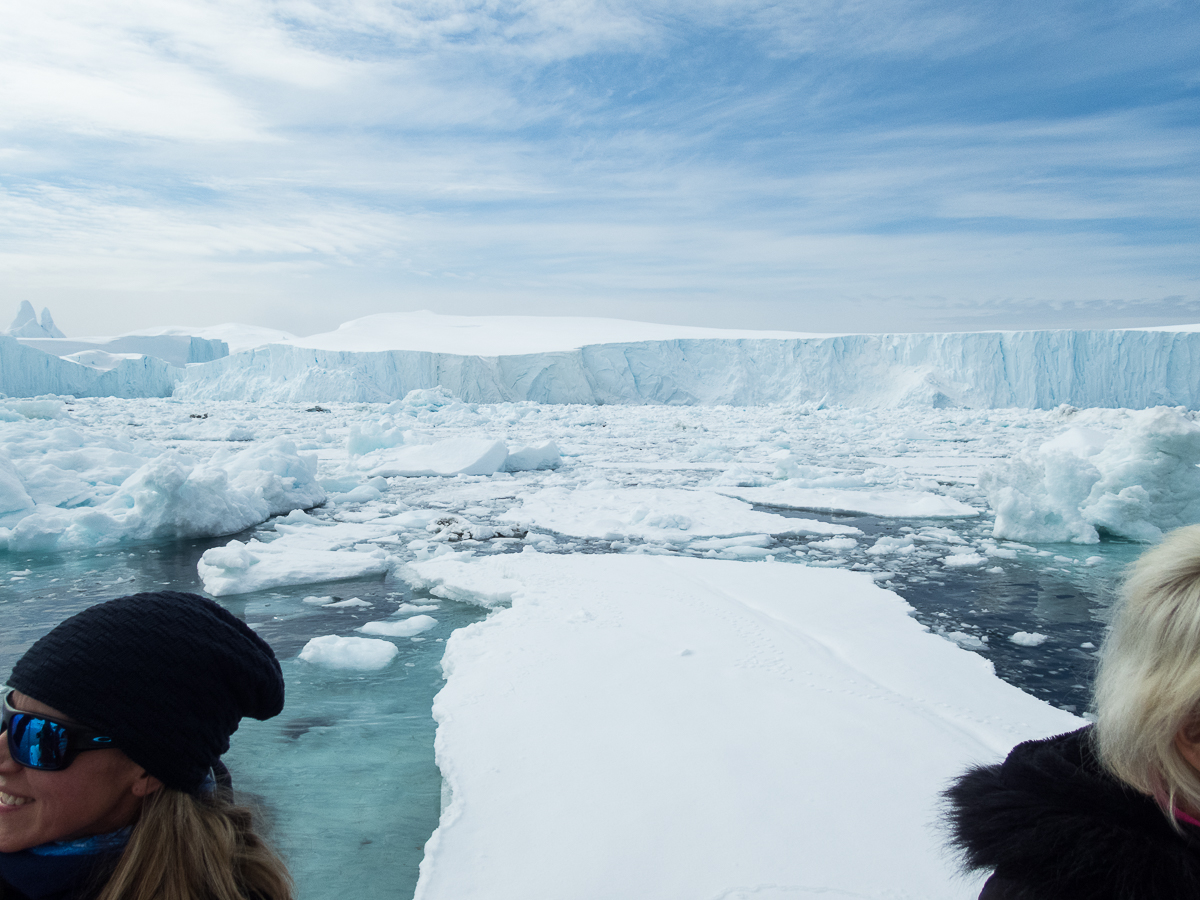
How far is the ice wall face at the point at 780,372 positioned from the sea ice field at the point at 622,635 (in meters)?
20.3

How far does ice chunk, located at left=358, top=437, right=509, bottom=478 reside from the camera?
10.4 m

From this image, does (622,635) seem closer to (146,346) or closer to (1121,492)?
(1121,492)

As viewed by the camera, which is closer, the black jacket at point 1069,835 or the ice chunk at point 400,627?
the black jacket at point 1069,835

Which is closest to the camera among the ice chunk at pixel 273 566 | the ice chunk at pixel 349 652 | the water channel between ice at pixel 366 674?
the water channel between ice at pixel 366 674

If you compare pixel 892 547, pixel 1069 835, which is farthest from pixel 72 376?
pixel 1069 835

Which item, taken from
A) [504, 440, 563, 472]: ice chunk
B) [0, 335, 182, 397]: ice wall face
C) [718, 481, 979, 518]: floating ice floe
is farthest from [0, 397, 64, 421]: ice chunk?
[718, 481, 979, 518]: floating ice floe

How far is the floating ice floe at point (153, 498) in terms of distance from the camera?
6.04 m

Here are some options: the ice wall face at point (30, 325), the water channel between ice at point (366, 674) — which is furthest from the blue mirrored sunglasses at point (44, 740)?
the ice wall face at point (30, 325)

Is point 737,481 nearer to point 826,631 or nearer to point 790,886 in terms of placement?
point 826,631

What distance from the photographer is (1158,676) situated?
2.35 ft

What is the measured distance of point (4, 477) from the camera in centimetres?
658

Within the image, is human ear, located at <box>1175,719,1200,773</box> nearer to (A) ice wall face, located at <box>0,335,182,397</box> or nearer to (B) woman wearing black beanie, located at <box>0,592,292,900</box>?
(B) woman wearing black beanie, located at <box>0,592,292,900</box>

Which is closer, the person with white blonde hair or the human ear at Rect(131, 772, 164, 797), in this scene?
the person with white blonde hair

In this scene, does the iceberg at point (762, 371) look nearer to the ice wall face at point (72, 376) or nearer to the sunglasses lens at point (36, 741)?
the ice wall face at point (72, 376)
